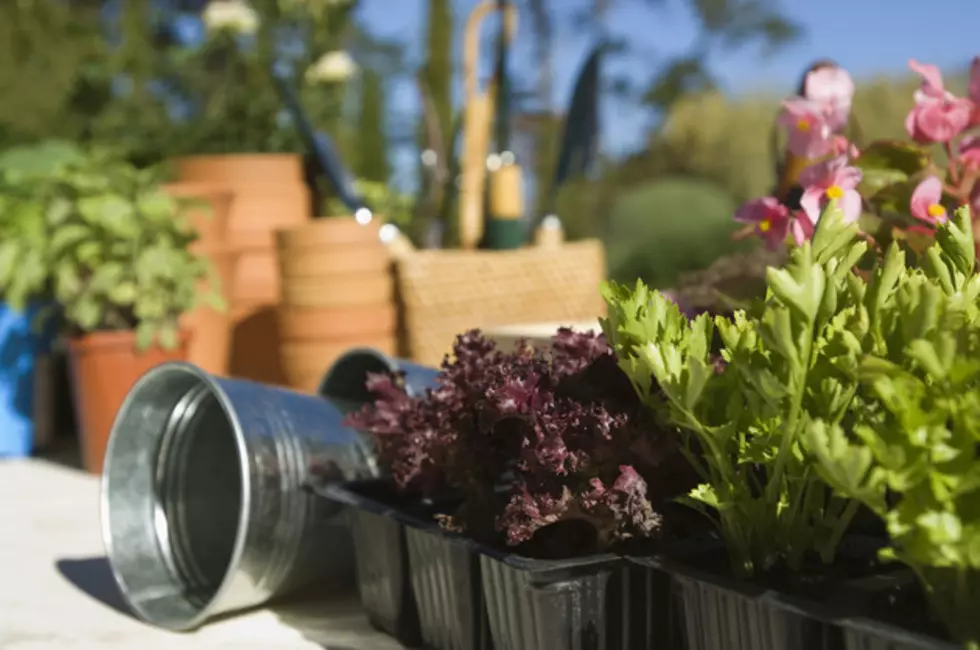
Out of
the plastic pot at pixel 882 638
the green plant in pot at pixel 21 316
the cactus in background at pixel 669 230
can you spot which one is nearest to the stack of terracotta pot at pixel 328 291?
the green plant in pot at pixel 21 316

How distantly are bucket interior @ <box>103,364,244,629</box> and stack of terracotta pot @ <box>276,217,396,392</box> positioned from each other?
Answer: 3.57 feet

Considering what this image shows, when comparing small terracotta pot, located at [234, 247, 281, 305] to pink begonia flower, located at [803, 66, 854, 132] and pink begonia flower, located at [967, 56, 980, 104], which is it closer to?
pink begonia flower, located at [803, 66, 854, 132]

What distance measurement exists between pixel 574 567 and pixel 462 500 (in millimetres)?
494

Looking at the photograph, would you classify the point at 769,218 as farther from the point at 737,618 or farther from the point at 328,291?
the point at 328,291

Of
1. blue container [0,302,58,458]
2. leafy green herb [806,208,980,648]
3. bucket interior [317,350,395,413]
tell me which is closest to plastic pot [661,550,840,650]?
leafy green herb [806,208,980,648]

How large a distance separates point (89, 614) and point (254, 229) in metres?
2.09

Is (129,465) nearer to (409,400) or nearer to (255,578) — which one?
(255,578)

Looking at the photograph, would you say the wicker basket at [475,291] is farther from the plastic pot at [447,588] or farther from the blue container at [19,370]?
the plastic pot at [447,588]

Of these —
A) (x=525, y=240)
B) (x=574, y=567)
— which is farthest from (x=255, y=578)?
(x=525, y=240)

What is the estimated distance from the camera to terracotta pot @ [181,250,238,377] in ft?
11.8

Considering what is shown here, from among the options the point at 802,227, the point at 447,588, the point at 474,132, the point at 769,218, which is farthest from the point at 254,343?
the point at 802,227

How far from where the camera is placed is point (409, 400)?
71.1 inches

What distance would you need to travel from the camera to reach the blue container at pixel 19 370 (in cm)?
366

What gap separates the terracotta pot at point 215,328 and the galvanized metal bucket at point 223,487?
4.55 ft
